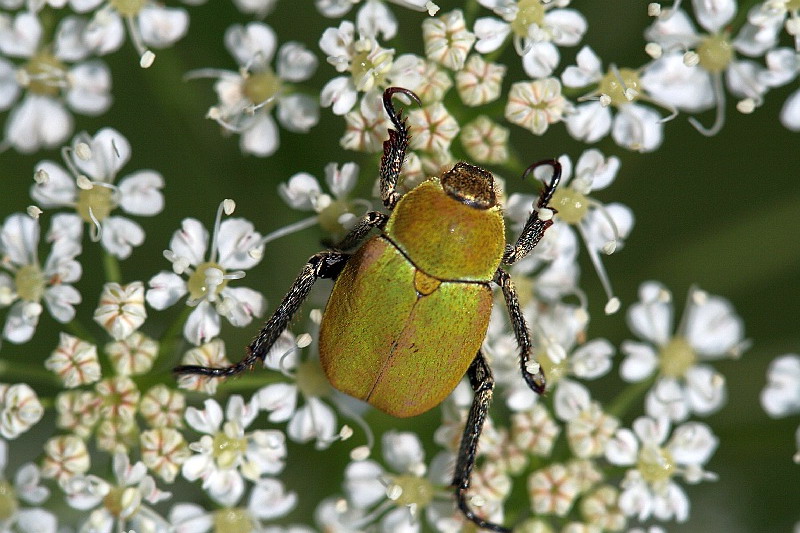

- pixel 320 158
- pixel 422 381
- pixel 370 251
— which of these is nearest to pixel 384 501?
pixel 422 381

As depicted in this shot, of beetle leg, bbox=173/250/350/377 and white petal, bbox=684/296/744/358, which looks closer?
beetle leg, bbox=173/250/350/377

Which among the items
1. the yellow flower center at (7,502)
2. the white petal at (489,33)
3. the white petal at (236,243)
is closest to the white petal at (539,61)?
the white petal at (489,33)

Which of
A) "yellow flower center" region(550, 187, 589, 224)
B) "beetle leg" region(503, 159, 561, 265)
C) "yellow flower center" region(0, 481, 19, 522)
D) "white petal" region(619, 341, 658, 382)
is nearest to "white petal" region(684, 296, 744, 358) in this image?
"white petal" region(619, 341, 658, 382)

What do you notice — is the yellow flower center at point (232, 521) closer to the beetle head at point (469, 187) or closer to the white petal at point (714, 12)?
the beetle head at point (469, 187)

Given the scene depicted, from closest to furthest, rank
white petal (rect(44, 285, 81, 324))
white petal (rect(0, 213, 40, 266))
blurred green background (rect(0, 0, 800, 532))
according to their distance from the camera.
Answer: white petal (rect(44, 285, 81, 324)), white petal (rect(0, 213, 40, 266)), blurred green background (rect(0, 0, 800, 532))

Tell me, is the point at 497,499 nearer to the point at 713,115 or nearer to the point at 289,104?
the point at 289,104

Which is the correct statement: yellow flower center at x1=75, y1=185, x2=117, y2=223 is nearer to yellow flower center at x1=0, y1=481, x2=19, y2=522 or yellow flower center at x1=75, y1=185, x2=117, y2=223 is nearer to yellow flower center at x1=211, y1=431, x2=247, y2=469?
yellow flower center at x1=211, y1=431, x2=247, y2=469
